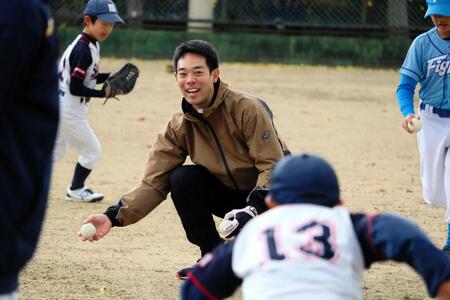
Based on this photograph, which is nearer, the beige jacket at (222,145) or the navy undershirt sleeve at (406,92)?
the beige jacket at (222,145)

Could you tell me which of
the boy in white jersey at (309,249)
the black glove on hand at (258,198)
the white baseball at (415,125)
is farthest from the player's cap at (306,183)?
the white baseball at (415,125)

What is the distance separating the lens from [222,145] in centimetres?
535

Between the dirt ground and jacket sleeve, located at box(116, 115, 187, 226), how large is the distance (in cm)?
52

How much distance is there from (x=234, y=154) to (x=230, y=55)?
13.1 metres

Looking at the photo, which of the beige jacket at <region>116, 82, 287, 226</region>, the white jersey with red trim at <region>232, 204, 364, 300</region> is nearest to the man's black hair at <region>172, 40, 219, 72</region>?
the beige jacket at <region>116, 82, 287, 226</region>

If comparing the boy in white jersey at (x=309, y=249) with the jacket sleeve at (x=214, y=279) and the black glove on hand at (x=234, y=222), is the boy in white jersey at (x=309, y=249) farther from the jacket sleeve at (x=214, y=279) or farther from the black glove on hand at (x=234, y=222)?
the black glove on hand at (x=234, y=222)

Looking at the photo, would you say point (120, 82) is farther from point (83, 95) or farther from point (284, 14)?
point (284, 14)

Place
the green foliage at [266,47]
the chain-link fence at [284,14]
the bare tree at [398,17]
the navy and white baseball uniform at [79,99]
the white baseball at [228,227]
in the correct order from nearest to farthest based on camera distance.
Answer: the white baseball at [228,227]
the navy and white baseball uniform at [79,99]
the green foliage at [266,47]
the bare tree at [398,17]
the chain-link fence at [284,14]

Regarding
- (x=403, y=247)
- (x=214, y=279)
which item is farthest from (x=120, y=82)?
(x=403, y=247)

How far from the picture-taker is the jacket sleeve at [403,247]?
115 inches

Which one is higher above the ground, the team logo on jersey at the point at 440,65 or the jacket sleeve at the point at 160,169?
the team logo on jersey at the point at 440,65

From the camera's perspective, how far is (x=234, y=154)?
5.37 meters

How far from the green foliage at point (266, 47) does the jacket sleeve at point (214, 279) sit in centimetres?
1524

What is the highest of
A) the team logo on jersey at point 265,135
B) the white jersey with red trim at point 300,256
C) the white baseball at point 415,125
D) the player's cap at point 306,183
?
the player's cap at point 306,183
